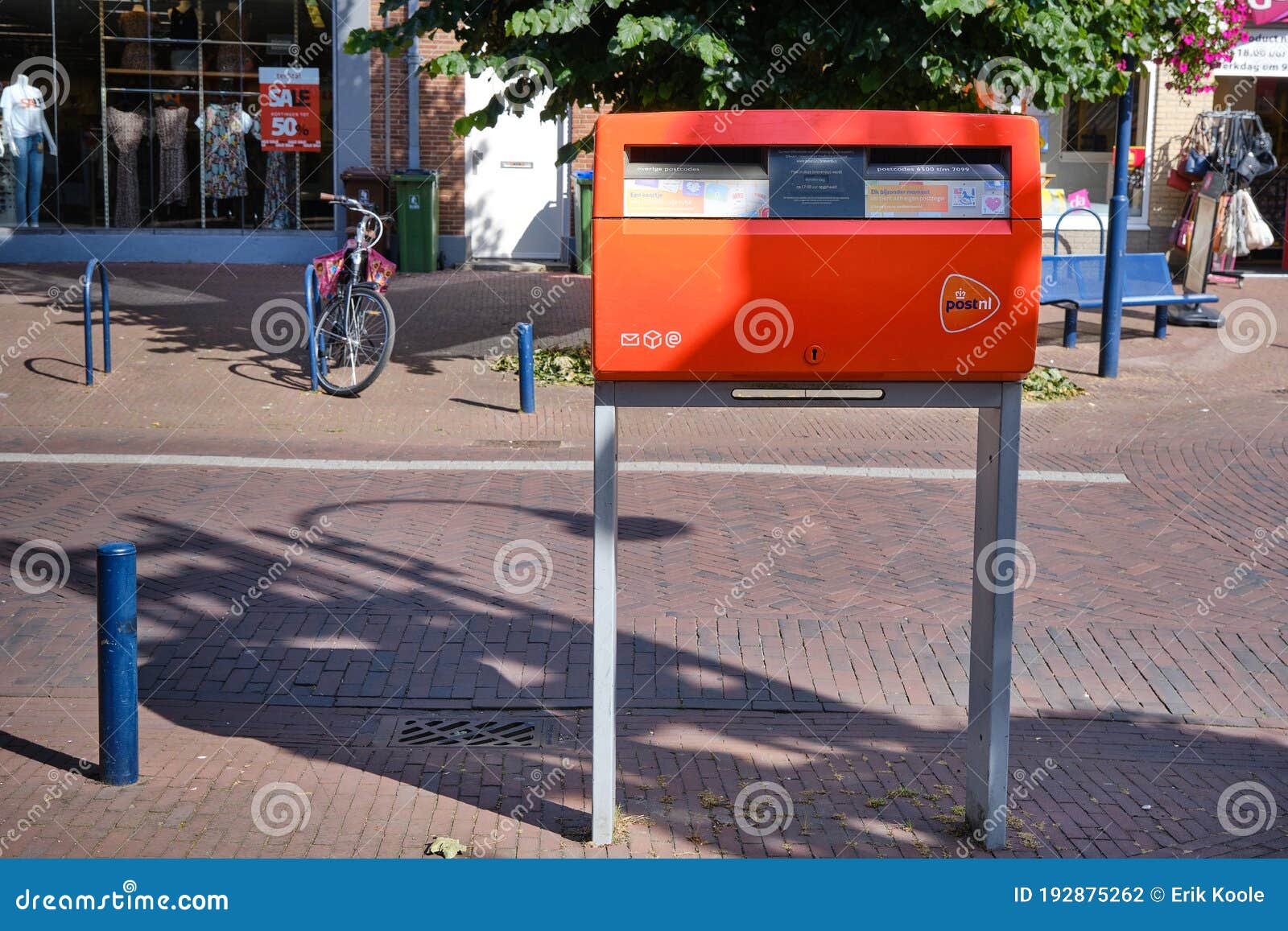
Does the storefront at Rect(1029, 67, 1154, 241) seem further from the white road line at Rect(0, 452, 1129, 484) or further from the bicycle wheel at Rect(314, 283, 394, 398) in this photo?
the bicycle wheel at Rect(314, 283, 394, 398)

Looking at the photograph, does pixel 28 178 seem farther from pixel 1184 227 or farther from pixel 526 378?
pixel 1184 227

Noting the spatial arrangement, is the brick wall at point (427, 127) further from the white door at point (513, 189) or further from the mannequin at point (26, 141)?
the mannequin at point (26, 141)

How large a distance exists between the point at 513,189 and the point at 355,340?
7694 millimetres

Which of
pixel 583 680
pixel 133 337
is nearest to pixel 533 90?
pixel 133 337

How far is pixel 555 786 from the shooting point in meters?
5.01

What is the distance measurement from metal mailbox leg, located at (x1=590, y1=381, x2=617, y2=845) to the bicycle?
773 cm

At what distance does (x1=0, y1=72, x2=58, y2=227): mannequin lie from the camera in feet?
60.4

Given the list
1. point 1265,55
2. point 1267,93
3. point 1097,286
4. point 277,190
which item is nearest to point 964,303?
point 1097,286

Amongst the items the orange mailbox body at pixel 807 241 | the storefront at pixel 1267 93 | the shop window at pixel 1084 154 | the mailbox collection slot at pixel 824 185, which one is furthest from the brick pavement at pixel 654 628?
the storefront at pixel 1267 93

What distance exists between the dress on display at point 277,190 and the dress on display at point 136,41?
1928 millimetres

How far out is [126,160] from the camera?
18.9 m

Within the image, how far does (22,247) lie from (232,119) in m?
3.22

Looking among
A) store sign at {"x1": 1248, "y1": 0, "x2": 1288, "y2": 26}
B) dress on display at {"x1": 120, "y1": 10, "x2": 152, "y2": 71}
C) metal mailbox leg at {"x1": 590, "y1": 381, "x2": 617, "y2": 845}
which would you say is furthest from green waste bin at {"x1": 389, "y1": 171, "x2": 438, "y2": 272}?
metal mailbox leg at {"x1": 590, "y1": 381, "x2": 617, "y2": 845}

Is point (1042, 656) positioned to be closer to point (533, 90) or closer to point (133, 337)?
point (533, 90)
